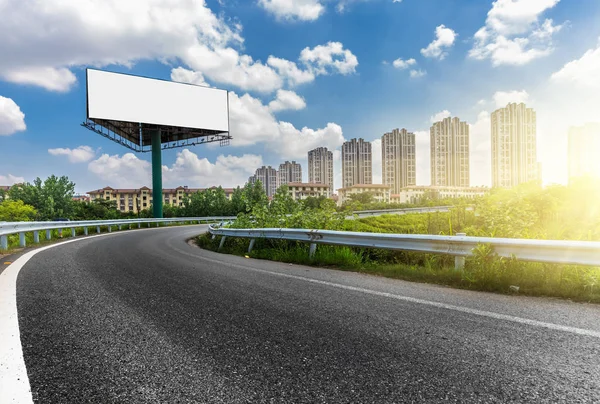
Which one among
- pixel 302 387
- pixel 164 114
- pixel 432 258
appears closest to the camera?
pixel 302 387

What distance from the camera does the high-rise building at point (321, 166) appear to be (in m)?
173

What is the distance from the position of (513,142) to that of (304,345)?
72.7 metres

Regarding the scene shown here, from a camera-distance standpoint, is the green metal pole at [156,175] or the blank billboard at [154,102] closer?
the blank billboard at [154,102]

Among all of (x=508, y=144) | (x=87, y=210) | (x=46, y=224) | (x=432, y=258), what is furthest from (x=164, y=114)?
(x=87, y=210)

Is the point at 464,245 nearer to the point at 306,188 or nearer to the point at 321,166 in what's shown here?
the point at 306,188

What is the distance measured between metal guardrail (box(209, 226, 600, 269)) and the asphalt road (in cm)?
78

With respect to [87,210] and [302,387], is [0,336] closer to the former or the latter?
[302,387]

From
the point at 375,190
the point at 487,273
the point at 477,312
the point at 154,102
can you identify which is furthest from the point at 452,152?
the point at 477,312

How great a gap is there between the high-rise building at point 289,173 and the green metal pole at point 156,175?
469 ft

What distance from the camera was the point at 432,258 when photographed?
21.4 feet

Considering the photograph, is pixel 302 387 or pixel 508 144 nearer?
pixel 302 387

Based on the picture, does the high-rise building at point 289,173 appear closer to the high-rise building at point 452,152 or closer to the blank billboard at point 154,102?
the high-rise building at point 452,152

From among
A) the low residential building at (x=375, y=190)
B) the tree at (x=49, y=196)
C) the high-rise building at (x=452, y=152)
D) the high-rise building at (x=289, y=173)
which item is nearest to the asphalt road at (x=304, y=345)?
the tree at (x=49, y=196)

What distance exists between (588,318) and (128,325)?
420 centimetres
